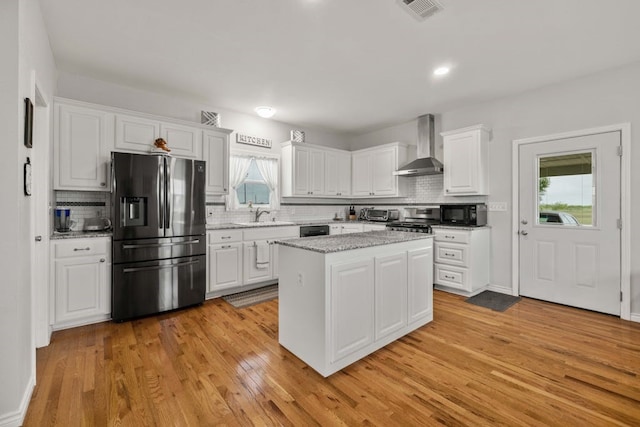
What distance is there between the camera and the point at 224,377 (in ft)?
6.84

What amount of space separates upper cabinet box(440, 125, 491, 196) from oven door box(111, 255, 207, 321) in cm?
364

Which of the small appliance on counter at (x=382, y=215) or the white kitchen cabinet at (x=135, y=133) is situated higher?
the white kitchen cabinet at (x=135, y=133)

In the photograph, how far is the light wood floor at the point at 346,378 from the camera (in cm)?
171

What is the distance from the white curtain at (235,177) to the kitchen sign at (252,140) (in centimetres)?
27

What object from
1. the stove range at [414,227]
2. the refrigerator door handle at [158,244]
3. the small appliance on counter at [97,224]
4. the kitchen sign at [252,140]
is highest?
the kitchen sign at [252,140]

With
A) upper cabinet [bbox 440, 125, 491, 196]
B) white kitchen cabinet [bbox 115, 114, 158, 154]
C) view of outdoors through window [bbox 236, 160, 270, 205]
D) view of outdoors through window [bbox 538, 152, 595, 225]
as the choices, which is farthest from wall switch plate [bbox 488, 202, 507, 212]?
white kitchen cabinet [bbox 115, 114, 158, 154]

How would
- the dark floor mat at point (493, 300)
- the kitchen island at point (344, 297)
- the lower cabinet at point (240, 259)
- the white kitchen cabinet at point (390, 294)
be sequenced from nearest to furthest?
1. the kitchen island at point (344, 297)
2. the white kitchen cabinet at point (390, 294)
3. the dark floor mat at point (493, 300)
4. the lower cabinet at point (240, 259)

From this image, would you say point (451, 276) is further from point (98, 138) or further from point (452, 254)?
point (98, 138)

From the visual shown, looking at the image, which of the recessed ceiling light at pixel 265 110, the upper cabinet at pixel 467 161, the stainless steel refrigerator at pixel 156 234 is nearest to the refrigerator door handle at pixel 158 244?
the stainless steel refrigerator at pixel 156 234

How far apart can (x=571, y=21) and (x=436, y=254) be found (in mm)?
2859

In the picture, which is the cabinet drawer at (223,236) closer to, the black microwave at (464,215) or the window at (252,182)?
the window at (252,182)

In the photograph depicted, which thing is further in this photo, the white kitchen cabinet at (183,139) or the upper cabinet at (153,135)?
the white kitchen cabinet at (183,139)

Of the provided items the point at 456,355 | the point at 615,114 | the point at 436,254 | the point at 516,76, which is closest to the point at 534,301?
the point at 436,254

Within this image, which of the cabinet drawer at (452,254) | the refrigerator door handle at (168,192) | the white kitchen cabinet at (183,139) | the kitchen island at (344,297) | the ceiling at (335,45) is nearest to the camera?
the kitchen island at (344,297)
